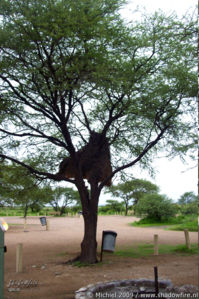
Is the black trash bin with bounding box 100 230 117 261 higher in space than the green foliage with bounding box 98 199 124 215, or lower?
higher

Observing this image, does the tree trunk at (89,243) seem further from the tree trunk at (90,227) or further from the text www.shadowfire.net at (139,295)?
the text www.shadowfire.net at (139,295)

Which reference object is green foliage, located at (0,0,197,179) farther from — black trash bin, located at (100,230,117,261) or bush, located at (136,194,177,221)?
bush, located at (136,194,177,221)

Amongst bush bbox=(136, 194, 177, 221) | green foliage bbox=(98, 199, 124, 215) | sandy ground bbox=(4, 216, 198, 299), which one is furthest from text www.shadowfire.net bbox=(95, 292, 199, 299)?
green foliage bbox=(98, 199, 124, 215)

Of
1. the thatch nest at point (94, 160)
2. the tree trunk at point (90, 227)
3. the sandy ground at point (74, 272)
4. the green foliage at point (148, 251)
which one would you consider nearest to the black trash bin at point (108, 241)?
the tree trunk at point (90, 227)

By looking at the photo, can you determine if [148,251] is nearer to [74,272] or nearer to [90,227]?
[90,227]

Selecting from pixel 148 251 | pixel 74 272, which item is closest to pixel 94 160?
pixel 74 272

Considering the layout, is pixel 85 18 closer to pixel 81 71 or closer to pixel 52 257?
pixel 81 71

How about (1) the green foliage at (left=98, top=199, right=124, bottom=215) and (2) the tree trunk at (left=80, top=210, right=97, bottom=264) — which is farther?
(1) the green foliage at (left=98, top=199, right=124, bottom=215)

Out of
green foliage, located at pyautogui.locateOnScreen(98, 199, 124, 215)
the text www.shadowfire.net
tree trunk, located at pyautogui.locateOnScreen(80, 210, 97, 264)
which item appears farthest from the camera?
green foliage, located at pyautogui.locateOnScreen(98, 199, 124, 215)

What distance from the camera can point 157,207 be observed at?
86.4 feet

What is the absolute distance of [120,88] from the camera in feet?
31.4

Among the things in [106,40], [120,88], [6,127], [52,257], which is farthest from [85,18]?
[52,257]

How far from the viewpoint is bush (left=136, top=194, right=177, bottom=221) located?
86.3ft

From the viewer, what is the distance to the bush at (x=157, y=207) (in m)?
26.3
